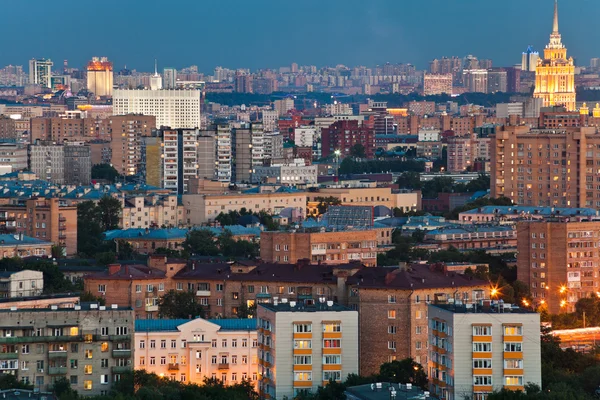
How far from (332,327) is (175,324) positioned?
117 inches

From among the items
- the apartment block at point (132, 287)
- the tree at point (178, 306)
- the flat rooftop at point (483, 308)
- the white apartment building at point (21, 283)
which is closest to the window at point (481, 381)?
the flat rooftop at point (483, 308)

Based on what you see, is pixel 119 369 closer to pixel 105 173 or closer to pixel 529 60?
pixel 105 173

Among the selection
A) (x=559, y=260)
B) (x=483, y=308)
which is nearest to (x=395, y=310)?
(x=483, y=308)

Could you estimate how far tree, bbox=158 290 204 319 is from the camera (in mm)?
31812

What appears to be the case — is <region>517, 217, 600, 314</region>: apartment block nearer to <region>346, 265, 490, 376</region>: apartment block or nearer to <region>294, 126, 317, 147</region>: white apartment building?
<region>346, 265, 490, 376</region>: apartment block

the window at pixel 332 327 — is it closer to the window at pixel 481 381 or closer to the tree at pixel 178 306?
the window at pixel 481 381

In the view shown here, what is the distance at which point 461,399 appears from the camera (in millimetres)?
24578

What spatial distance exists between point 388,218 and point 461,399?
26741mm

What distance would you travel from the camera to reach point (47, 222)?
45.7 metres

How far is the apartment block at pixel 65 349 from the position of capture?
26516 millimetres

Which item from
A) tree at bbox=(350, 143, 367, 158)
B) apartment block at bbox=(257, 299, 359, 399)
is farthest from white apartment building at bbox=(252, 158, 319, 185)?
apartment block at bbox=(257, 299, 359, 399)

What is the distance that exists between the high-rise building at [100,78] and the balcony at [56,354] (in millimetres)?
122578

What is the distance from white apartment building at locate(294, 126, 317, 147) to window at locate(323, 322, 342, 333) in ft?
237

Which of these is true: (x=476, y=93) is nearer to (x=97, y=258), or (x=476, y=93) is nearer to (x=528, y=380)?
(x=97, y=258)
